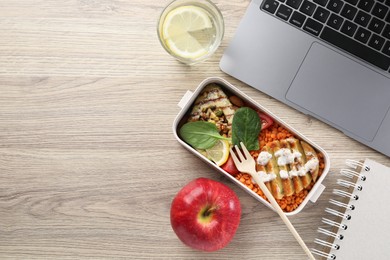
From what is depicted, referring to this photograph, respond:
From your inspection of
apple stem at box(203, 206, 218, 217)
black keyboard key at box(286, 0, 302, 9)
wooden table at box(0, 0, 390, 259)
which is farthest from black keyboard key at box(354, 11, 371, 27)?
apple stem at box(203, 206, 218, 217)

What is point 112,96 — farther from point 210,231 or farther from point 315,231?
point 315,231

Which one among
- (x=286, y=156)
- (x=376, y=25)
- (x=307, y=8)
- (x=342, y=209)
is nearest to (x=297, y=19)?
(x=307, y=8)

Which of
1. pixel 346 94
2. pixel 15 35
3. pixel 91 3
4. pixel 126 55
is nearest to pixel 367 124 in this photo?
pixel 346 94

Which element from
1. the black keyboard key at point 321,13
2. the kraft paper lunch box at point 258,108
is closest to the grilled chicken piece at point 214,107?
the kraft paper lunch box at point 258,108

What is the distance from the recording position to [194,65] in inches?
37.3

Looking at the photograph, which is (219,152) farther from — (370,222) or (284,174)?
(370,222)

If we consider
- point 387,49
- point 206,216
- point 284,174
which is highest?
point 387,49

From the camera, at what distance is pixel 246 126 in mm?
899

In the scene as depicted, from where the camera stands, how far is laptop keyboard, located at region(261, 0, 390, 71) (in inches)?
34.6

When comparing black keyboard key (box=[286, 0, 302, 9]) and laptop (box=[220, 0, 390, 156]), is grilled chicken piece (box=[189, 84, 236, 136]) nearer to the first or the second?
laptop (box=[220, 0, 390, 156])

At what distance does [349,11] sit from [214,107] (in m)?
0.30

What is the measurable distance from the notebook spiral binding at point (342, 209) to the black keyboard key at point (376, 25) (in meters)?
0.25

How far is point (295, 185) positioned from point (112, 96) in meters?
0.39

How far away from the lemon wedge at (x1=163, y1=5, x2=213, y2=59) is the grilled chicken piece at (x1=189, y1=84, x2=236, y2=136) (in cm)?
7
